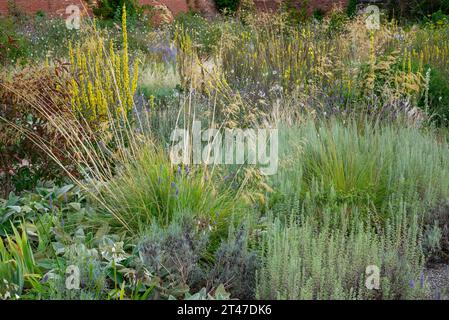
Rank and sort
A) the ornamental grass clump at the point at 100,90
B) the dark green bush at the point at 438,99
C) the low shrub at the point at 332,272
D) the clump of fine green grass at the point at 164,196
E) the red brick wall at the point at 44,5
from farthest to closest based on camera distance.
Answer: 1. the red brick wall at the point at 44,5
2. the dark green bush at the point at 438,99
3. the ornamental grass clump at the point at 100,90
4. the clump of fine green grass at the point at 164,196
5. the low shrub at the point at 332,272

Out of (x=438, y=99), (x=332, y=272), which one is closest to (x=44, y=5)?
(x=438, y=99)

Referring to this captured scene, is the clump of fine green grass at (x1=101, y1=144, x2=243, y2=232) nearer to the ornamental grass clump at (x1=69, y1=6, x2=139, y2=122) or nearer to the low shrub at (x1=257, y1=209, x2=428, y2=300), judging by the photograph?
the low shrub at (x1=257, y1=209, x2=428, y2=300)

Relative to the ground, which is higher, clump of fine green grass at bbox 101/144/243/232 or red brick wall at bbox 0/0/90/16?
red brick wall at bbox 0/0/90/16

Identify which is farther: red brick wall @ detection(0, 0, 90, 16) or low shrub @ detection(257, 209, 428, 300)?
red brick wall @ detection(0, 0, 90, 16)

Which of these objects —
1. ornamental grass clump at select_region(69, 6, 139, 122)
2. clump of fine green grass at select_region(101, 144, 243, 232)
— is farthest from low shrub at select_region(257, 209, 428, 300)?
ornamental grass clump at select_region(69, 6, 139, 122)

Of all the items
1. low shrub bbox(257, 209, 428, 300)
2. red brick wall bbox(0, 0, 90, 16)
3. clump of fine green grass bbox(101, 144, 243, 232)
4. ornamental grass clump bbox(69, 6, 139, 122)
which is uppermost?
red brick wall bbox(0, 0, 90, 16)

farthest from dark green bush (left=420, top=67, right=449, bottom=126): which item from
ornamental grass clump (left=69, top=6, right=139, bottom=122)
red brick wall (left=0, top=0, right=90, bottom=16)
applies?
red brick wall (left=0, top=0, right=90, bottom=16)

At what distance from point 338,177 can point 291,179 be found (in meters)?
0.33

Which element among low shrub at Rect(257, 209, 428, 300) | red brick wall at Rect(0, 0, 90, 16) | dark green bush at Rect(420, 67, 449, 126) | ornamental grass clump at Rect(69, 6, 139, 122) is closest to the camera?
low shrub at Rect(257, 209, 428, 300)

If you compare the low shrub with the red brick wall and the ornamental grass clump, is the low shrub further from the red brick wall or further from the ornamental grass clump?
the red brick wall

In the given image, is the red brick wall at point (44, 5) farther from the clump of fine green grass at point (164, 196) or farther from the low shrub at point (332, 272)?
the low shrub at point (332, 272)

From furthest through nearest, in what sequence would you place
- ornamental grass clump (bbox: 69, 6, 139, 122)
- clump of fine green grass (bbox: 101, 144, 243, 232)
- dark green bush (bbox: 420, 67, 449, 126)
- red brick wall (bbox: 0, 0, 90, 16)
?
red brick wall (bbox: 0, 0, 90, 16) → dark green bush (bbox: 420, 67, 449, 126) → ornamental grass clump (bbox: 69, 6, 139, 122) → clump of fine green grass (bbox: 101, 144, 243, 232)

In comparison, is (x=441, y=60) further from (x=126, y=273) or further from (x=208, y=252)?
(x=126, y=273)

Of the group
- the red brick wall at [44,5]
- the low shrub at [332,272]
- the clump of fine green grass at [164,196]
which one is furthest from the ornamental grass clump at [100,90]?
the red brick wall at [44,5]
